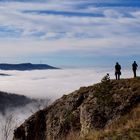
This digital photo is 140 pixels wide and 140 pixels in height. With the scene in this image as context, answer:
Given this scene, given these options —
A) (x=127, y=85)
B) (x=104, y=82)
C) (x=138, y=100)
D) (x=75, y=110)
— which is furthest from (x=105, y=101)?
(x=75, y=110)

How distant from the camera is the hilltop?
42.6m

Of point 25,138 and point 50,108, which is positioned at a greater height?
point 50,108

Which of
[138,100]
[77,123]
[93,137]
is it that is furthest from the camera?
[77,123]

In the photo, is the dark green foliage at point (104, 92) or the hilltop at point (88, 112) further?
the hilltop at point (88, 112)

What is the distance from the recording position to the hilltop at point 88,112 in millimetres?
42625

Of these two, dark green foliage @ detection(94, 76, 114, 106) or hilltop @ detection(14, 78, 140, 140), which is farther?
hilltop @ detection(14, 78, 140, 140)

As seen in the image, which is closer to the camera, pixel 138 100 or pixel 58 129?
pixel 138 100

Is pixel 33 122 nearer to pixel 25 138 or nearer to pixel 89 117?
pixel 25 138

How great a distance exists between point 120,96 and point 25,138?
2109 centimetres

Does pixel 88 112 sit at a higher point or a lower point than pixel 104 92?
lower

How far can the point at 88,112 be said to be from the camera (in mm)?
52469

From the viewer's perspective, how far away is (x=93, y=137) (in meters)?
22.5

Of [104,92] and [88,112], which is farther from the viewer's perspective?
[88,112]

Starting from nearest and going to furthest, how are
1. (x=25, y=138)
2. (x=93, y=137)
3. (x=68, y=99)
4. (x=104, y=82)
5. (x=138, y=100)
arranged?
(x=93, y=137) < (x=104, y=82) < (x=138, y=100) < (x=68, y=99) < (x=25, y=138)
